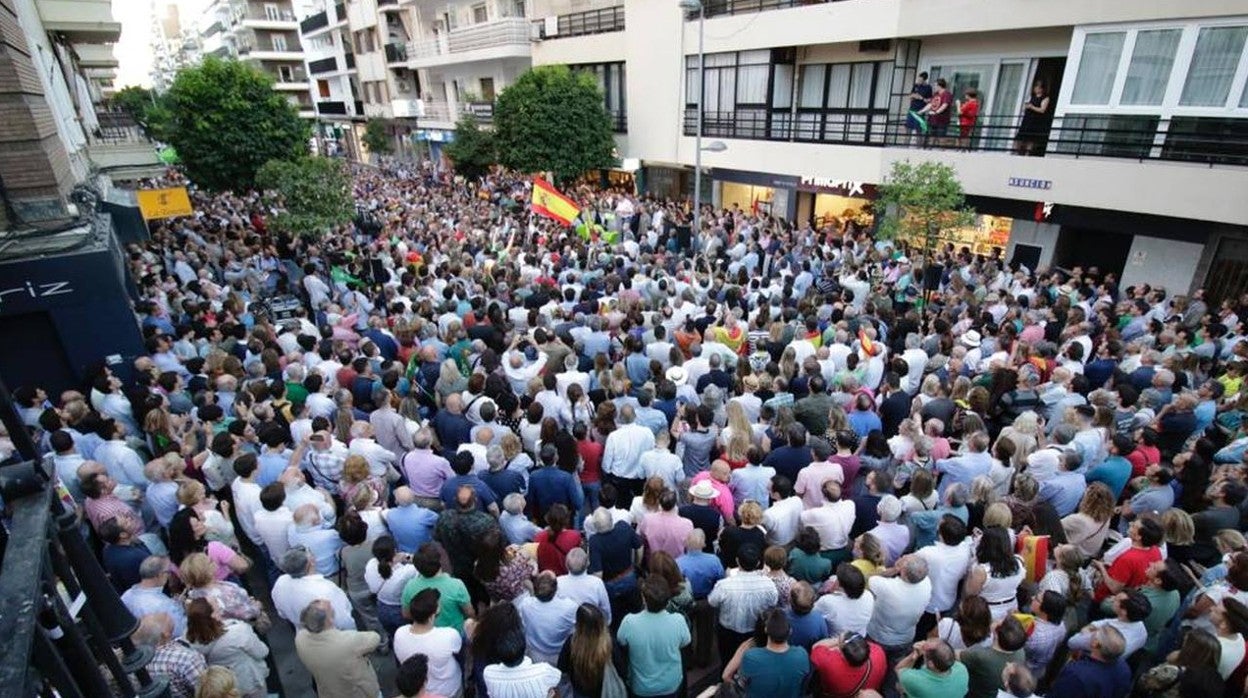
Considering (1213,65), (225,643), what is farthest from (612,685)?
(1213,65)

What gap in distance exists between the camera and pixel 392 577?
4496mm

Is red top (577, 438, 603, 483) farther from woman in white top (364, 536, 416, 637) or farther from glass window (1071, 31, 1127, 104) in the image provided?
glass window (1071, 31, 1127, 104)

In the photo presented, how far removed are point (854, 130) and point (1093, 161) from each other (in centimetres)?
682

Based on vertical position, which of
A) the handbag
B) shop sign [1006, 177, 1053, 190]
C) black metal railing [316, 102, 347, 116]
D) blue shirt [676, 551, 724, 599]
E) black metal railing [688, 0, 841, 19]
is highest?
black metal railing [688, 0, 841, 19]

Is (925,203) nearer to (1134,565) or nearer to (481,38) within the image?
(1134,565)

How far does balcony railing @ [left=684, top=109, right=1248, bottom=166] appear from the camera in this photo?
→ 11.7 metres

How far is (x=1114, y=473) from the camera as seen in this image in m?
5.68

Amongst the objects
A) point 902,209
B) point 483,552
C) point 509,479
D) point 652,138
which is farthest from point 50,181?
point 652,138

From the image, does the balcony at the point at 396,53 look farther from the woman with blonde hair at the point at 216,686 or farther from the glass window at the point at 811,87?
the woman with blonde hair at the point at 216,686

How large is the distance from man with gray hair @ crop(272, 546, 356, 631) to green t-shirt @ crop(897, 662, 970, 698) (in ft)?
11.6

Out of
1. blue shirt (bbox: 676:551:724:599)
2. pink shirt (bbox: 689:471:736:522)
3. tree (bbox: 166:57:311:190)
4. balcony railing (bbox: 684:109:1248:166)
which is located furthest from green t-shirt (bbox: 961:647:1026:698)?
tree (bbox: 166:57:311:190)

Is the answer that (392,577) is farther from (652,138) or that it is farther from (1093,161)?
(652,138)

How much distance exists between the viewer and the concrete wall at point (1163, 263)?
41.4 ft

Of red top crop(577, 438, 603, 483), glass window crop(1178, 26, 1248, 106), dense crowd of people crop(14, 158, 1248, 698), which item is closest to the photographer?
dense crowd of people crop(14, 158, 1248, 698)
